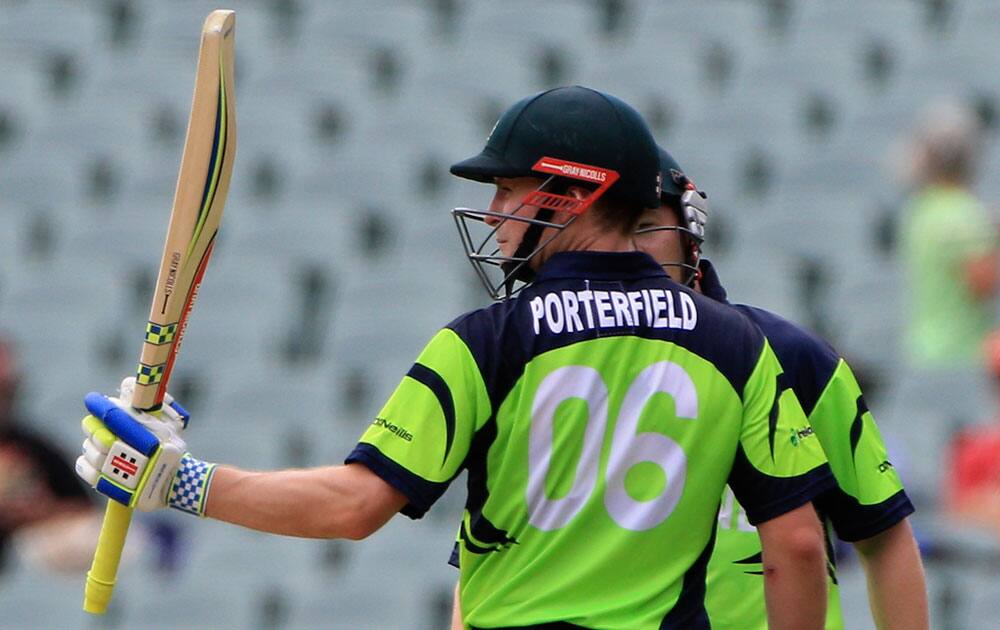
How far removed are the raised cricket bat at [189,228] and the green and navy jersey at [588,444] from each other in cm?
45

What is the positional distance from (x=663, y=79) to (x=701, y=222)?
5.90 meters

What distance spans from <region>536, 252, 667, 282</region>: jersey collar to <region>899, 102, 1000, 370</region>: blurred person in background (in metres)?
4.01

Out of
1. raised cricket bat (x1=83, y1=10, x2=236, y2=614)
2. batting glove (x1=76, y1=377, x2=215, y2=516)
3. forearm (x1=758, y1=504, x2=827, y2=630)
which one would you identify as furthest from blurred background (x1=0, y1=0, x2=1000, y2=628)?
batting glove (x1=76, y1=377, x2=215, y2=516)

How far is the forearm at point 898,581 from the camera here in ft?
10.2

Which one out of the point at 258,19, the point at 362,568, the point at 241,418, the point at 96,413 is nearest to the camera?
the point at 96,413

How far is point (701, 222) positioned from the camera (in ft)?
10.8

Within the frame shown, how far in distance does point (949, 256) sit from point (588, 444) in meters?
4.25

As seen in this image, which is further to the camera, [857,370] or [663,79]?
[663,79]

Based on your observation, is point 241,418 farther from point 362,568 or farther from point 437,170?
point 437,170

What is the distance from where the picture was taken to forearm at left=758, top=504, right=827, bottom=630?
2.78 metres

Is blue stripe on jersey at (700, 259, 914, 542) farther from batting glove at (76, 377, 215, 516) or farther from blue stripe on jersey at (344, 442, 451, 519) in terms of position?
batting glove at (76, 377, 215, 516)

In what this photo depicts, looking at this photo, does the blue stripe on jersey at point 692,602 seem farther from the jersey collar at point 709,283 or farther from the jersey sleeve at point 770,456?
the jersey collar at point 709,283

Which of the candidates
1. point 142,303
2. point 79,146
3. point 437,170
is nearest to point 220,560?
point 142,303

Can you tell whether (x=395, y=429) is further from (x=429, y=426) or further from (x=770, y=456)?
(x=770, y=456)
